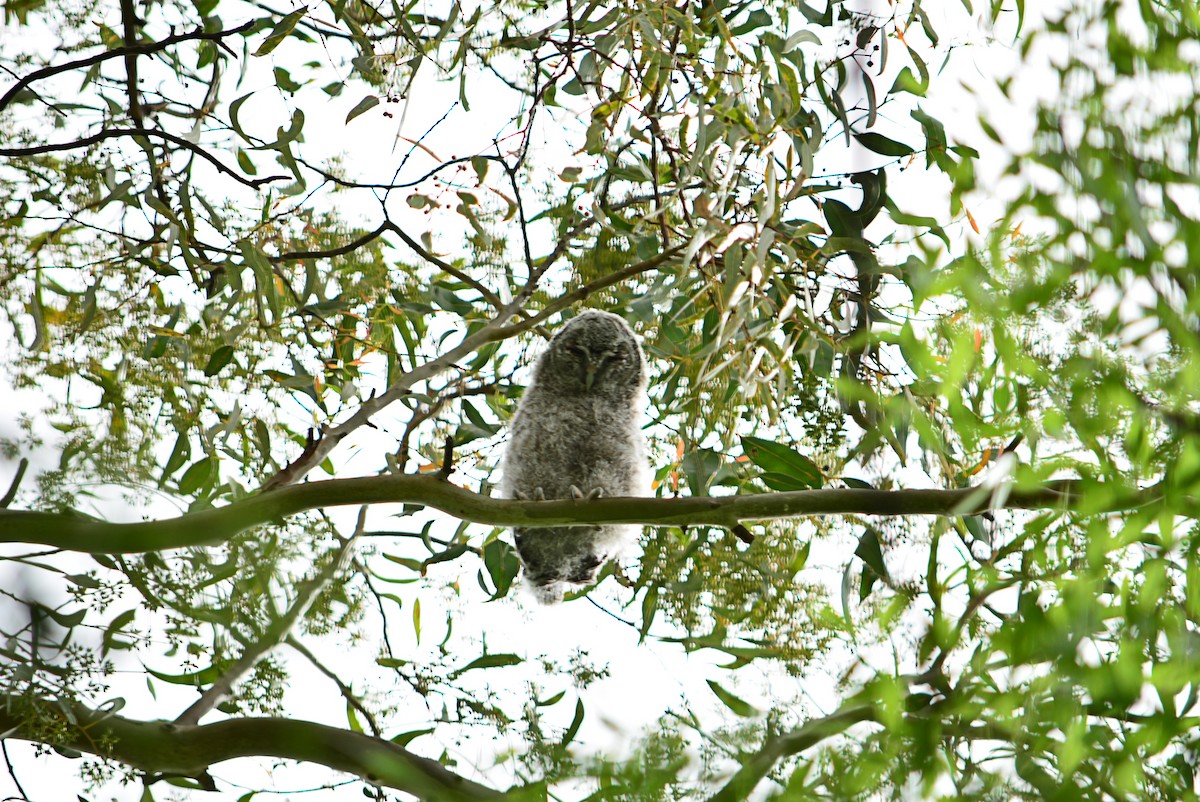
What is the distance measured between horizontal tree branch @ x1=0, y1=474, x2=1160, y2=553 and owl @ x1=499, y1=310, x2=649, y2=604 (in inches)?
14.8

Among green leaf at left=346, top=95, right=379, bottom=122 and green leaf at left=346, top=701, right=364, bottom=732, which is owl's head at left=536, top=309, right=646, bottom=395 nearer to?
green leaf at left=346, top=95, right=379, bottom=122

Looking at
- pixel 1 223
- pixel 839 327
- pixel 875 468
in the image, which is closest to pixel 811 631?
pixel 875 468

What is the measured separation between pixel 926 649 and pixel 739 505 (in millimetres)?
287

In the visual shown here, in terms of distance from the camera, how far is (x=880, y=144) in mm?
1377

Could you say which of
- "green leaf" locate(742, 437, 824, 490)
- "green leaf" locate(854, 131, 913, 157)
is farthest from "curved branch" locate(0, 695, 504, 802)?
"green leaf" locate(854, 131, 913, 157)

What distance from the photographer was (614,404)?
63.1 inches

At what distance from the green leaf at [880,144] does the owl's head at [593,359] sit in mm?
468

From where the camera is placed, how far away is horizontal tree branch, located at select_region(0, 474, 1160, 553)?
1.02m

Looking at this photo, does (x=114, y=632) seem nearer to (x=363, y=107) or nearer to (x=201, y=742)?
(x=201, y=742)

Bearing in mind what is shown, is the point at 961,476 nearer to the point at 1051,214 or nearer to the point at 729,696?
the point at 729,696

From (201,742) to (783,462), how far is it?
2.94ft

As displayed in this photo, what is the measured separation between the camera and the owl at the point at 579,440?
152 centimetres

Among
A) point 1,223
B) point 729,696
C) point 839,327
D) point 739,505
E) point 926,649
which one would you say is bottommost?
point 926,649

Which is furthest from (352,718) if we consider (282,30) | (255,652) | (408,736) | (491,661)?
(282,30)
